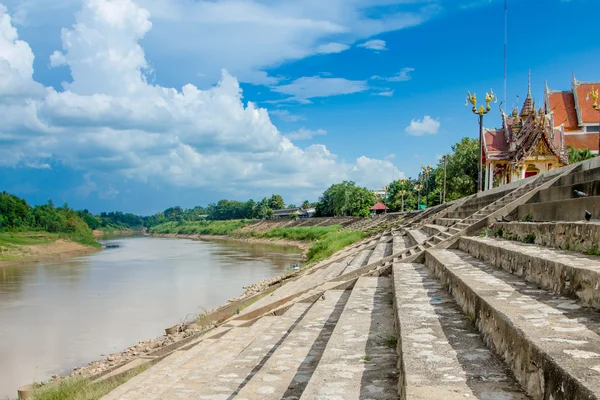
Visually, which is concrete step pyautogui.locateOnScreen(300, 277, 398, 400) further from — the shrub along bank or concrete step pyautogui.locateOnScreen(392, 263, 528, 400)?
the shrub along bank

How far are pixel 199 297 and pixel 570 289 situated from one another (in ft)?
58.3

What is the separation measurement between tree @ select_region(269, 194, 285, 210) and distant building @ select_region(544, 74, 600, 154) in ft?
267

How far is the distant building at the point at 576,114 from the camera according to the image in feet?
105

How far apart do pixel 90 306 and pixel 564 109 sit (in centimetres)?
3304

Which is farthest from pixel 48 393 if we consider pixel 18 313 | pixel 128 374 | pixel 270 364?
pixel 18 313

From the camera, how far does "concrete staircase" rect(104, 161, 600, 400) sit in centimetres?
269

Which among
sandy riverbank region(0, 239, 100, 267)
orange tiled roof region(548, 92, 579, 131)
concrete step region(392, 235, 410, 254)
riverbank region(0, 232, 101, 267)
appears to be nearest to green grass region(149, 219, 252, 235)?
riverbank region(0, 232, 101, 267)

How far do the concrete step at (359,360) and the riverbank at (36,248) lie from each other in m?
37.8

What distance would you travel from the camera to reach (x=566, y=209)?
25.1 feet

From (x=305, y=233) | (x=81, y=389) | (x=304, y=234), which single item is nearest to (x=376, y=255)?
(x=81, y=389)

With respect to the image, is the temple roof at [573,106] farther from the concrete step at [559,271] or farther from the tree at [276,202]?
the tree at [276,202]

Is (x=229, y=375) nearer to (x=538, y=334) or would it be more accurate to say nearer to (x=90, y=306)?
(x=538, y=334)

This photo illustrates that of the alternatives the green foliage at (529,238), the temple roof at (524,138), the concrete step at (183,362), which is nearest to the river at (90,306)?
the concrete step at (183,362)

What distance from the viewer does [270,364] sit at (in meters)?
4.82
